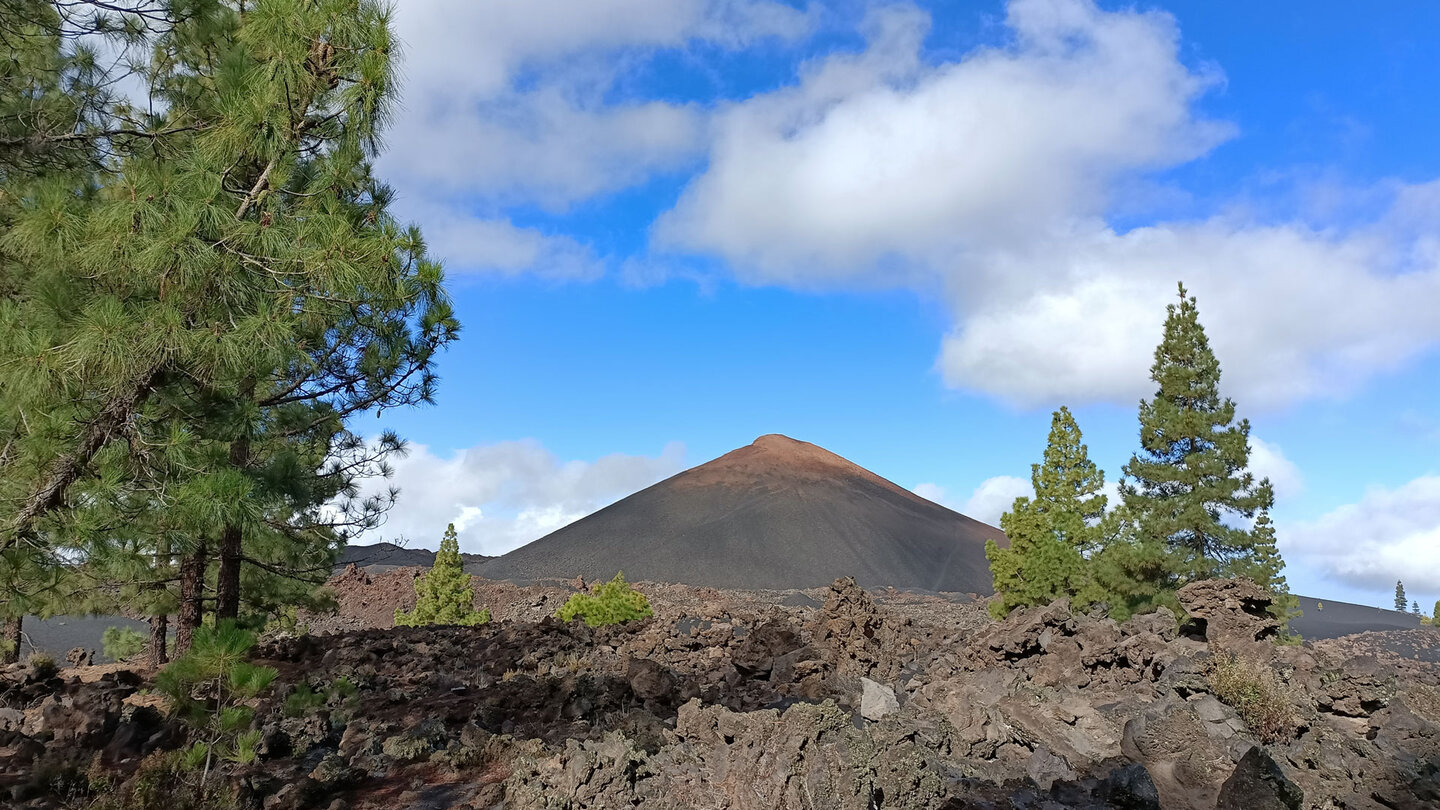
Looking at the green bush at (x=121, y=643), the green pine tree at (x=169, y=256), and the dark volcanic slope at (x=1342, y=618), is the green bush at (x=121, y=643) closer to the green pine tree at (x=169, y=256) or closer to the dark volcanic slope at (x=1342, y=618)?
the green pine tree at (x=169, y=256)

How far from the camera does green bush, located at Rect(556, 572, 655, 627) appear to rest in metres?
22.0

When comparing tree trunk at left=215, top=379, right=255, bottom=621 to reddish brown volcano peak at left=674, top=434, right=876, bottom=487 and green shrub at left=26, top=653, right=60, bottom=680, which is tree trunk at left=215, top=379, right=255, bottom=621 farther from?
reddish brown volcano peak at left=674, top=434, right=876, bottom=487

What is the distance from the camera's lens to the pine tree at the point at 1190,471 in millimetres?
20859

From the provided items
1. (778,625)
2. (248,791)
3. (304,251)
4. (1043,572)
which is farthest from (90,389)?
(1043,572)

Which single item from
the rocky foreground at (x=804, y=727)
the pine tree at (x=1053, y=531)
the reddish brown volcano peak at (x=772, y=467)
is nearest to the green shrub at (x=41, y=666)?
the rocky foreground at (x=804, y=727)

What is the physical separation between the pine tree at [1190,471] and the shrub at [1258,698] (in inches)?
446

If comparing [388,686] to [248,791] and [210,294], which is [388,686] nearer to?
[248,791]

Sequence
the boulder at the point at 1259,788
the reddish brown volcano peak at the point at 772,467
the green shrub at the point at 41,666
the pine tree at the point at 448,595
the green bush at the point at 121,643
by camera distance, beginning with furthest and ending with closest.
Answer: the reddish brown volcano peak at the point at 772,467
the pine tree at the point at 448,595
the green bush at the point at 121,643
the green shrub at the point at 41,666
the boulder at the point at 1259,788

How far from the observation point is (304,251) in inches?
279

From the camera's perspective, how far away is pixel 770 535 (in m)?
90.6

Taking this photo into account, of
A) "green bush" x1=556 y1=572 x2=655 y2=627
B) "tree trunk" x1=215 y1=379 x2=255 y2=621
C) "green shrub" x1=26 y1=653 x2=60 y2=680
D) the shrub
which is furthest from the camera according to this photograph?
"green bush" x1=556 y1=572 x2=655 y2=627

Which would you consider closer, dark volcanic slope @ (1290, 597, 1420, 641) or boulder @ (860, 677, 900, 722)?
boulder @ (860, 677, 900, 722)

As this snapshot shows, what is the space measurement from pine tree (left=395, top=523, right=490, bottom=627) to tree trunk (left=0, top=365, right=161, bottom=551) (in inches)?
910

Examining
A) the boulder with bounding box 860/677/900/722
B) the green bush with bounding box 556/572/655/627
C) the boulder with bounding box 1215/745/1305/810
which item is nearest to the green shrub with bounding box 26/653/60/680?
the green bush with bounding box 556/572/655/627
